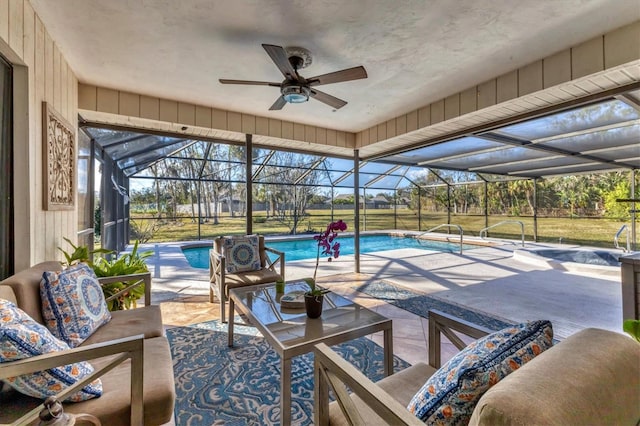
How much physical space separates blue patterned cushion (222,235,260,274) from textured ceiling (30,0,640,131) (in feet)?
5.96

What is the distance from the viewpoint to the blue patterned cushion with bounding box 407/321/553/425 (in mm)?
787

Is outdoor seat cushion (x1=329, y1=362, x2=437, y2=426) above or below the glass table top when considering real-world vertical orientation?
below

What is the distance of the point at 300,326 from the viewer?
191cm

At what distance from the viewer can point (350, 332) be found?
69.8 inches

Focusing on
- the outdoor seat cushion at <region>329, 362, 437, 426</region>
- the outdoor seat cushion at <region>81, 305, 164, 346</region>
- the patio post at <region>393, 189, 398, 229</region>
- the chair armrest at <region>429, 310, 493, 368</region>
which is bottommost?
the outdoor seat cushion at <region>329, 362, 437, 426</region>

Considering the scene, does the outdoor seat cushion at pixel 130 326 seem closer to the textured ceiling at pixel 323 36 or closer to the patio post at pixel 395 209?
the textured ceiling at pixel 323 36

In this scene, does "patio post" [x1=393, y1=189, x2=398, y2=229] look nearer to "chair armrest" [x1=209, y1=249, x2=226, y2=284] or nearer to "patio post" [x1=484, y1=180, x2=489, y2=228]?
"patio post" [x1=484, y1=180, x2=489, y2=228]

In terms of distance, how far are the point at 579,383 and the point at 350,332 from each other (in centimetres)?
123

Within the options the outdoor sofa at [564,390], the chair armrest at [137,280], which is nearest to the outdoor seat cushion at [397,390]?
the outdoor sofa at [564,390]

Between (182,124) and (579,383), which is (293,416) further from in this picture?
(182,124)

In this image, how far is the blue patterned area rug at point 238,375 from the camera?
1.74 meters

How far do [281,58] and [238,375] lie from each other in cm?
235

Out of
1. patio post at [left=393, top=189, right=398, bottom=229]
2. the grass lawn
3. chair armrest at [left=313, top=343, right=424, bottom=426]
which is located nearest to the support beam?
chair armrest at [left=313, top=343, right=424, bottom=426]

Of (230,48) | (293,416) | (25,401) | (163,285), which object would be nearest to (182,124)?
(230,48)
